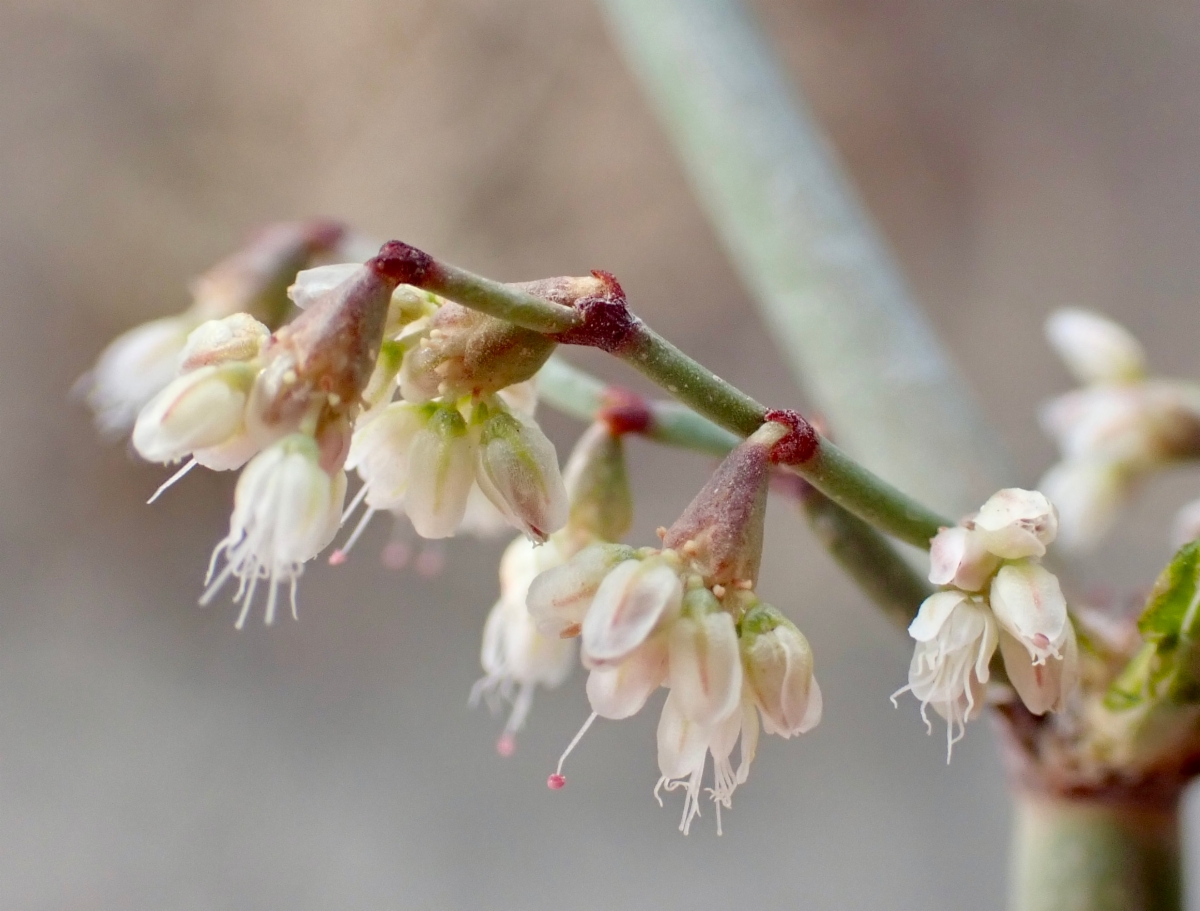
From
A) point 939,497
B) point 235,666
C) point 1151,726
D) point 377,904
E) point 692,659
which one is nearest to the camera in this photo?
point 692,659

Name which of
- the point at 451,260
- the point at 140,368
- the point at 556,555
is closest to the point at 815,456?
the point at 556,555

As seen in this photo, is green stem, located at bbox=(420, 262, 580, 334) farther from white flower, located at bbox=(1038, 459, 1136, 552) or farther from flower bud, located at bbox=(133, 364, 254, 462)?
white flower, located at bbox=(1038, 459, 1136, 552)

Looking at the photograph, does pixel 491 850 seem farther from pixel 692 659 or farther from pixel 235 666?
pixel 692 659

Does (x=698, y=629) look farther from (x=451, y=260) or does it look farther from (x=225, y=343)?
(x=451, y=260)

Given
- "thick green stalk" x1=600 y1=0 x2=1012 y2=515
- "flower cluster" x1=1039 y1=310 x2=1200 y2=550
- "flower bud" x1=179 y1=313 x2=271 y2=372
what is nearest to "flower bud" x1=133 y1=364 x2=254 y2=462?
"flower bud" x1=179 y1=313 x2=271 y2=372

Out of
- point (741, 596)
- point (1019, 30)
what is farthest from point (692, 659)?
point (1019, 30)

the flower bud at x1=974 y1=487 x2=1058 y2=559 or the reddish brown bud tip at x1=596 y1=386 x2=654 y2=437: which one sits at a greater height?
the reddish brown bud tip at x1=596 y1=386 x2=654 y2=437

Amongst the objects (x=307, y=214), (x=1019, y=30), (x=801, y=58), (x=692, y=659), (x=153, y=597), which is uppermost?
(x=1019, y=30)

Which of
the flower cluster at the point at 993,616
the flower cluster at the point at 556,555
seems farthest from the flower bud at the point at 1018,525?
the flower cluster at the point at 556,555
